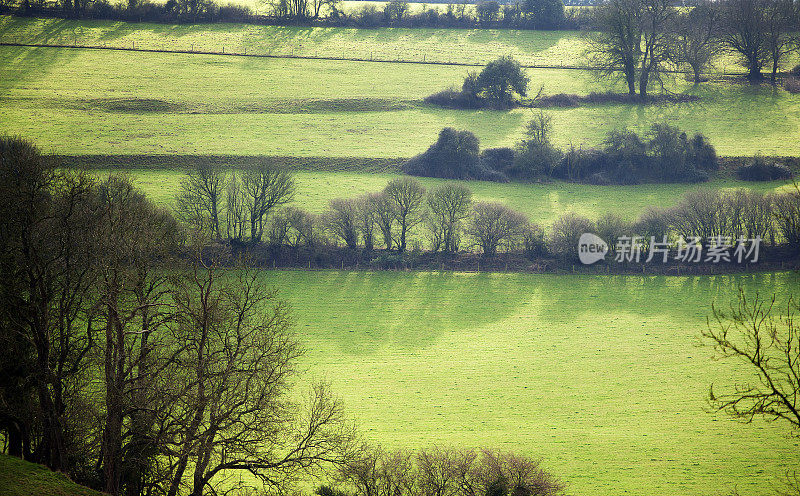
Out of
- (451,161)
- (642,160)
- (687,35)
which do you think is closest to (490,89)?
(451,161)

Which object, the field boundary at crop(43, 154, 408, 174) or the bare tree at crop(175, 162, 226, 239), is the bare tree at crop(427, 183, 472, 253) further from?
the bare tree at crop(175, 162, 226, 239)

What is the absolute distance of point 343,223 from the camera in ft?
184

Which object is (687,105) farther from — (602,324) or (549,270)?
(602,324)

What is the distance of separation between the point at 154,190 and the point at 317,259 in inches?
683

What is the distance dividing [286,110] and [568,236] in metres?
40.8

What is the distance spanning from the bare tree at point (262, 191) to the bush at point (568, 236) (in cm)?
2285

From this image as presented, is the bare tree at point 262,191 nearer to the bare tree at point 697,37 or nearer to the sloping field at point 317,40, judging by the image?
the sloping field at point 317,40

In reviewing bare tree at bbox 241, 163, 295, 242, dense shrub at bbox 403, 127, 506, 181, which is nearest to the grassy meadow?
dense shrub at bbox 403, 127, 506, 181

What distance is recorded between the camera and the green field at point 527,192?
2431 inches

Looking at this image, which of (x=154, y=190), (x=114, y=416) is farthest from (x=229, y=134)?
(x=114, y=416)

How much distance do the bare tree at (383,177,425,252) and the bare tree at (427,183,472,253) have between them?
3.71 ft

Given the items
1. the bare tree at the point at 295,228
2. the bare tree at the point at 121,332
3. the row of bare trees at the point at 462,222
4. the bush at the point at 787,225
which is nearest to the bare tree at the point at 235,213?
the row of bare trees at the point at 462,222

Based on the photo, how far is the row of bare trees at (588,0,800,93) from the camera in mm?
86250

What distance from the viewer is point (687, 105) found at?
86125mm
